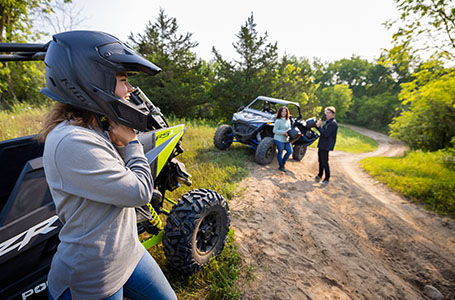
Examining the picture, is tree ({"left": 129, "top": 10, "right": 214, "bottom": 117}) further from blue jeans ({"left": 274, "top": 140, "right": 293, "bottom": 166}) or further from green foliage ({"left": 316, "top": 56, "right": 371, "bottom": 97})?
green foliage ({"left": 316, "top": 56, "right": 371, "bottom": 97})

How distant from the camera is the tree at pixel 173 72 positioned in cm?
1181

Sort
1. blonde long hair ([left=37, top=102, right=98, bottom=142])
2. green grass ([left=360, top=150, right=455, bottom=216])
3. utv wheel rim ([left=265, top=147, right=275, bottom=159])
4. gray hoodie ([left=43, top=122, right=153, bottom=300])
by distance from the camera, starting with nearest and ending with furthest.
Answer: gray hoodie ([left=43, top=122, right=153, bottom=300]), blonde long hair ([left=37, top=102, right=98, bottom=142]), green grass ([left=360, top=150, right=455, bottom=216]), utv wheel rim ([left=265, top=147, right=275, bottom=159])

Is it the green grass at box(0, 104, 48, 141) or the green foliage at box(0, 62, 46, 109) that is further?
the green foliage at box(0, 62, 46, 109)

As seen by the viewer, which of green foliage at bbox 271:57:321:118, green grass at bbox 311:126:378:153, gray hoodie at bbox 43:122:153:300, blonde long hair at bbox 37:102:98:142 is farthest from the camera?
green grass at bbox 311:126:378:153

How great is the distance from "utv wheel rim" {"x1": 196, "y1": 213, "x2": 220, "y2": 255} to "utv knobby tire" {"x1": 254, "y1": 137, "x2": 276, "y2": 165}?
3.78m

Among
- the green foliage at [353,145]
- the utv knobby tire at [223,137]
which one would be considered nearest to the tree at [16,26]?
the utv knobby tire at [223,137]

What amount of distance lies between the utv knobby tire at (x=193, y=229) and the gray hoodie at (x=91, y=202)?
0.93 meters

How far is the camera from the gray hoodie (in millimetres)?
736

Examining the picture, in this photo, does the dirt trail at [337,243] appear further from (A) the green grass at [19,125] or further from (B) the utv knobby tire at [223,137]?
(A) the green grass at [19,125]

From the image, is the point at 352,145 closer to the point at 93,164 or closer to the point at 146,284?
the point at 146,284

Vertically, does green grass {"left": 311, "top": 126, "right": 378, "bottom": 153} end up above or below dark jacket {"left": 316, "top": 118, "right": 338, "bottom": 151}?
below

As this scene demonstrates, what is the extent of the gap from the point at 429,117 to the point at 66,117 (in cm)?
1838

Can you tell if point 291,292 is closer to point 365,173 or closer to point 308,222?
point 308,222

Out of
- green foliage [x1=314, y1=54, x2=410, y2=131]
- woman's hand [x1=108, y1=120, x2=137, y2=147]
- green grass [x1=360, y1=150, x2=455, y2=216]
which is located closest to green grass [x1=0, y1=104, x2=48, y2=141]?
woman's hand [x1=108, y1=120, x2=137, y2=147]
